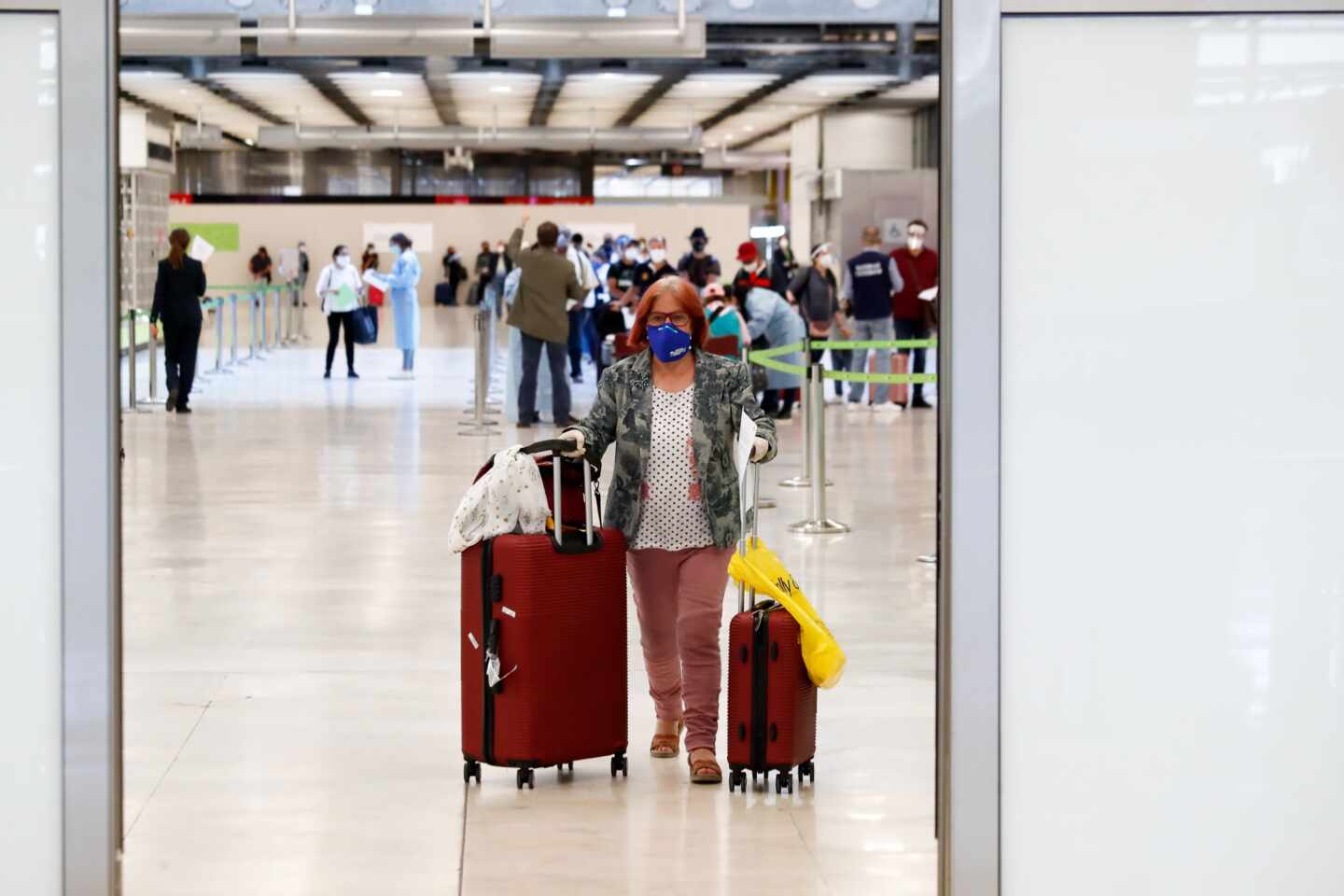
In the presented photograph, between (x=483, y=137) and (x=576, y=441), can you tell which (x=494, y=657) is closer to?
(x=576, y=441)

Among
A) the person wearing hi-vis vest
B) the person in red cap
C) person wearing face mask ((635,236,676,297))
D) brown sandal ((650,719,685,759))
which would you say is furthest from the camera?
person wearing face mask ((635,236,676,297))

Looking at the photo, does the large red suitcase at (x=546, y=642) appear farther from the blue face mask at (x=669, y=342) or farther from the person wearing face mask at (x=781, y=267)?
the person wearing face mask at (x=781, y=267)

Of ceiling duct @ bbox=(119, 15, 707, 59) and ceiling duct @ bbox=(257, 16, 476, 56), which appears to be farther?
ceiling duct @ bbox=(119, 15, 707, 59)

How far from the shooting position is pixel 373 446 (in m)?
14.9

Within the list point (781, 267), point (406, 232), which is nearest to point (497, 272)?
point (406, 232)

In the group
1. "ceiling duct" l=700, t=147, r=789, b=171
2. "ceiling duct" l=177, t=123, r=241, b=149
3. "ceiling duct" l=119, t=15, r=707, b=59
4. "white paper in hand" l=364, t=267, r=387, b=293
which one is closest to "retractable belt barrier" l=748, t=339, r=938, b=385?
"ceiling duct" l=119, t=15, r=707, b=59

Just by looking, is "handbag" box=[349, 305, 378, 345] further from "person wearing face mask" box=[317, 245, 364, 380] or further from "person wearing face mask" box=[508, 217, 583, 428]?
"person wearing face mask" box=[508, 217, 583, 428]

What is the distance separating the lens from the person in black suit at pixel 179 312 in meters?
17.4

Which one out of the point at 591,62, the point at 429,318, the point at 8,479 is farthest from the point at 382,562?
the point at 429,318

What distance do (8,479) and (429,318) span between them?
35047mm

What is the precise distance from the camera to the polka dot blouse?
559 centimetres

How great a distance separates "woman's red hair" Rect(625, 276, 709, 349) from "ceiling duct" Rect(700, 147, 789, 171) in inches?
1648

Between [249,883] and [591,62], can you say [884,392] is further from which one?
[249,883]

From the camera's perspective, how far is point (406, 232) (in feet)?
140
